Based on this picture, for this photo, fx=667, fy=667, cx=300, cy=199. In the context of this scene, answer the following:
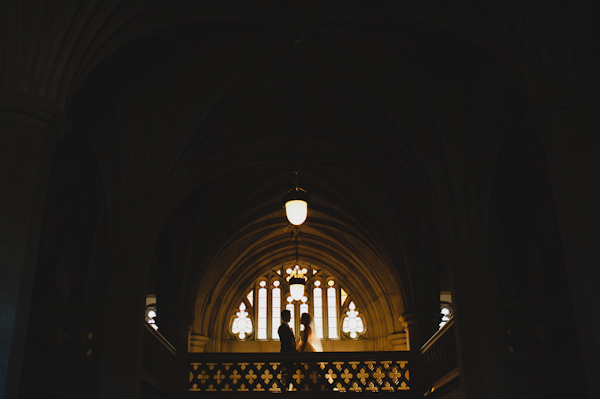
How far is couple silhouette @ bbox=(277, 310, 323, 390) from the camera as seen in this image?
1606 centimetres

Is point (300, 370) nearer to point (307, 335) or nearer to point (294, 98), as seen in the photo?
point (307, 335)

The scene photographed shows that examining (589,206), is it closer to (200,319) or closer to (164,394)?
(164,394)

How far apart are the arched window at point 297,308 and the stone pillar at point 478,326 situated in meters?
13.4

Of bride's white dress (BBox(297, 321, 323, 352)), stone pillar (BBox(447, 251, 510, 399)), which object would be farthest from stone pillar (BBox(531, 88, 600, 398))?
bride's white dress (BBox(297, 321, 323, 352))

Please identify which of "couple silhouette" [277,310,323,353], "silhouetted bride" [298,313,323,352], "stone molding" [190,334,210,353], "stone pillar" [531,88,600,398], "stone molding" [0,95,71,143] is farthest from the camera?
"stone molding" [190,334,210,353]

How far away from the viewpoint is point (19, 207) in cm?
707

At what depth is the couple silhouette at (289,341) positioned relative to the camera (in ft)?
52.7

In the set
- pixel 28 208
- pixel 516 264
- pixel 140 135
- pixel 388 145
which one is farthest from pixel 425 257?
pixel 28 208

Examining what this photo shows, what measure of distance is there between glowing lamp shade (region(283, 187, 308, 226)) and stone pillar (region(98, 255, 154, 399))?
3.43 m

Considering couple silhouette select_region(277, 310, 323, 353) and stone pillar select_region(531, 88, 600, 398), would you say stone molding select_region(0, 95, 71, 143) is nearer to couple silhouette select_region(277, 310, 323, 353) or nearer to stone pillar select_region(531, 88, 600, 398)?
stone pillar select_region(531, 88, 600, 398)

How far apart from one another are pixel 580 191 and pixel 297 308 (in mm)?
19407

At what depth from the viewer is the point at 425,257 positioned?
18.1m

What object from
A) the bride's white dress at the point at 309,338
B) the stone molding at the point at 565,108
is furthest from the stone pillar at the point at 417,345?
the stone molding at the point at 565,108

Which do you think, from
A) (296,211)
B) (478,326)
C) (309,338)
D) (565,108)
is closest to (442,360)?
(478,326)
